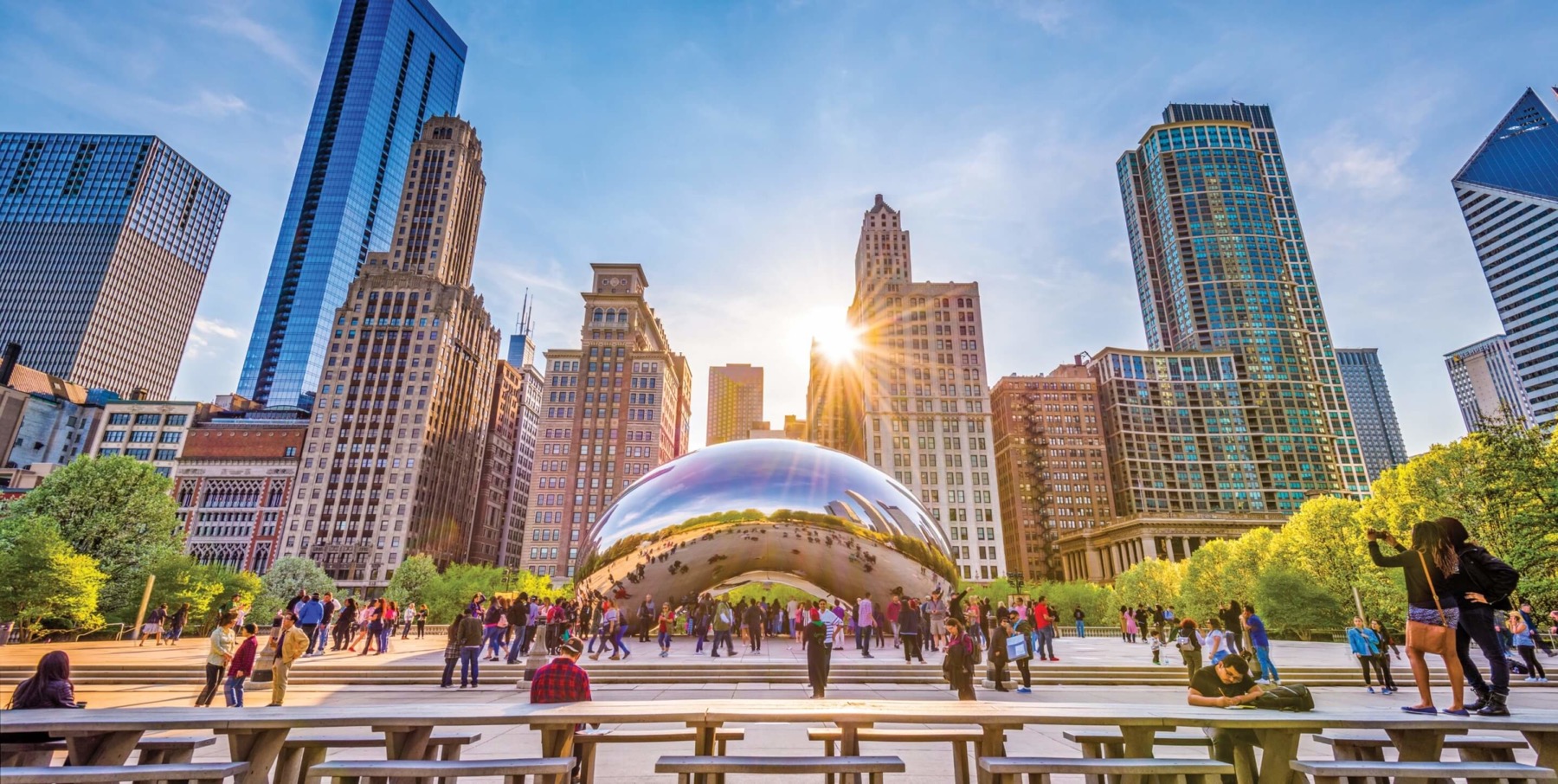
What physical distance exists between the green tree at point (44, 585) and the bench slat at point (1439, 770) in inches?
1516

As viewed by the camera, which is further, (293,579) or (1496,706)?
(293,579)

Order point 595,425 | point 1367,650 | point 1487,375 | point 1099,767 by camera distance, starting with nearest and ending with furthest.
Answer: point 1099,767 → point 1367,650 → point 595,425 → point 1487,375

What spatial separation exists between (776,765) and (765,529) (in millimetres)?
10924

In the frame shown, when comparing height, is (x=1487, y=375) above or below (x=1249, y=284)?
above

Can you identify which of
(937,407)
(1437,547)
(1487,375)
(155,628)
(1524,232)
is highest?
(1487,375)

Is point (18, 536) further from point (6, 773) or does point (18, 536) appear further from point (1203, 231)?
point (1203, 231)

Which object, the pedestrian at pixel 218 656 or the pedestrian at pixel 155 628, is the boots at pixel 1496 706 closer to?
the pedestrian at pixel 218 656

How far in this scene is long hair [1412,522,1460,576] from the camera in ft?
15.1

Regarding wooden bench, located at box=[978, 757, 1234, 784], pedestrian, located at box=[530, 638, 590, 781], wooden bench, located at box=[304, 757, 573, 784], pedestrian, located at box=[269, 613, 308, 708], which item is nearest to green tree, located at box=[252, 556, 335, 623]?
pedestrian, located at box=[269, 613, 308, 708]

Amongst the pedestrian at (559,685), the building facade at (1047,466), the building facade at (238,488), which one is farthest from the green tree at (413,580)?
the building facade at (1047,466)

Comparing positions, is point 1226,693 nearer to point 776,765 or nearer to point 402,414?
point 776,765

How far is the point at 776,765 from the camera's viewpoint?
408 cm

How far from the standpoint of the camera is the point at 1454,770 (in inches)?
152

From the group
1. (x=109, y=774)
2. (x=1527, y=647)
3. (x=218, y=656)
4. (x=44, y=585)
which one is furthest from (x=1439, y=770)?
(x=44, y=585)
